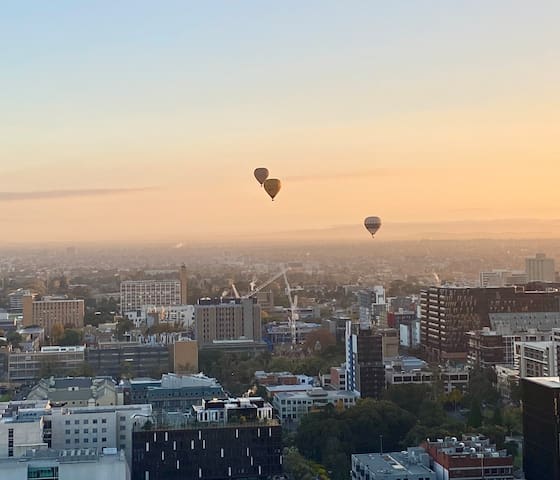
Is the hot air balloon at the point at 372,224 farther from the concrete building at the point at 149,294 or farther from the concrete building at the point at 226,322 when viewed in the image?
the concrete building at the point at 149,294

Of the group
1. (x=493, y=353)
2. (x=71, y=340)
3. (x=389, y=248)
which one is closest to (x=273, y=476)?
(x=493, y=353)

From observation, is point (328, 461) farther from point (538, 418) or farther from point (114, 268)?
point (114, 268)

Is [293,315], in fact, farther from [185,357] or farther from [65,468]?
[65,468]

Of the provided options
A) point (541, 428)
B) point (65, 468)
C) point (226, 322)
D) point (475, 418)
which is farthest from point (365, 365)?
point (226, 322)

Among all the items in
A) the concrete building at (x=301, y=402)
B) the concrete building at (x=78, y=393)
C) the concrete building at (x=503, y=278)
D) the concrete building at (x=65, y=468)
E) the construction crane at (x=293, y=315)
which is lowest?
the concrete building at (x=301, y=402)

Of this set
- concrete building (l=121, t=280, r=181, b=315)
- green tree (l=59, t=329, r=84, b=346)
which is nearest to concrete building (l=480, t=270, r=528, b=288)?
concrete building (l=121, t=280, r=181, b=315)

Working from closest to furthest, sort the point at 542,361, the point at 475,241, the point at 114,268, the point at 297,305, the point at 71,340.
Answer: the point at 542,361
the point at 71,340
the point at 297,305
the point at 475,241
the point at 114,268

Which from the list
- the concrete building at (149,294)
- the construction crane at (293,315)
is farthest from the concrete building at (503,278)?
the concrete building at (149,294)
